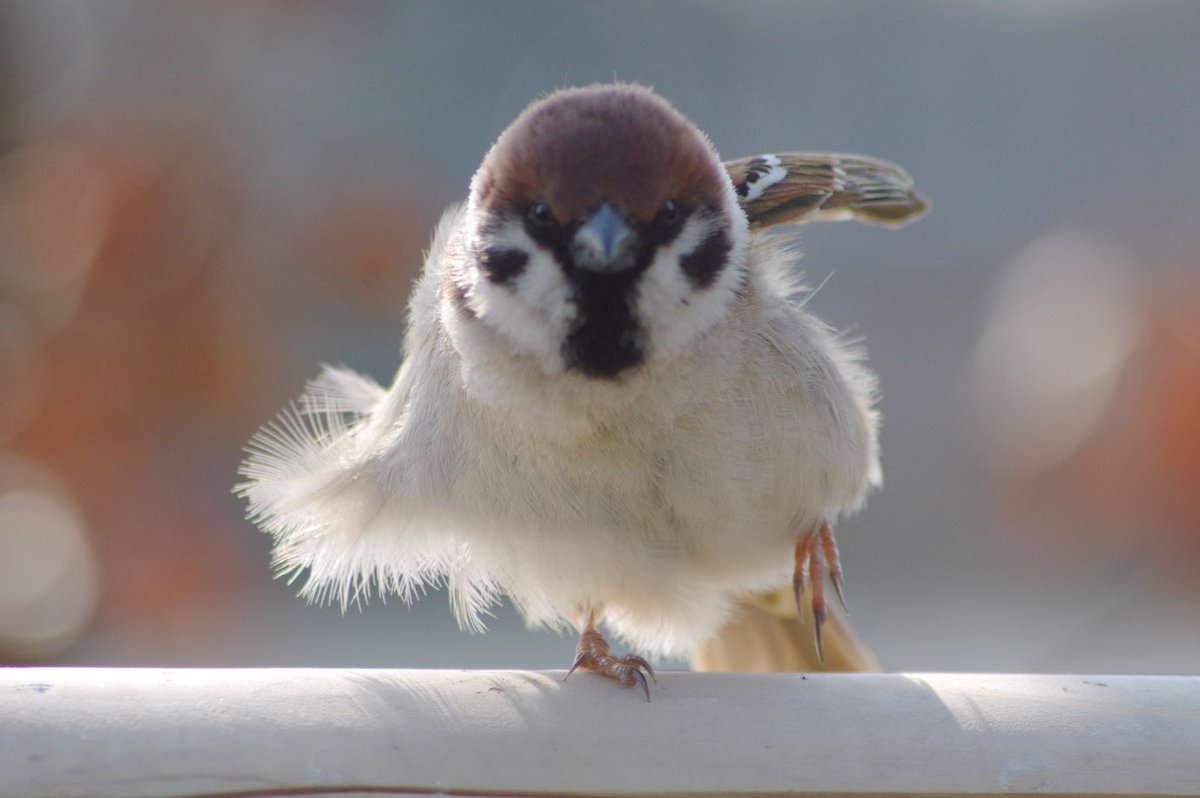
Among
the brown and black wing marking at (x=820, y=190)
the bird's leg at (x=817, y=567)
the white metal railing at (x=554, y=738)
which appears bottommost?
the white metal railing at (x=554, y=738)

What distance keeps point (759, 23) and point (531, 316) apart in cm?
242

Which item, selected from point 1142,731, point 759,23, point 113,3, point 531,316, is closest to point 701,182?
point 531,316

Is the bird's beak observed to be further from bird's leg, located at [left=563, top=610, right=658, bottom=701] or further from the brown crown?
bird's leg, located at [left=563, top=610, right=658, bottom=701]

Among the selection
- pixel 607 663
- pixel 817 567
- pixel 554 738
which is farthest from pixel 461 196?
pixel 554 738

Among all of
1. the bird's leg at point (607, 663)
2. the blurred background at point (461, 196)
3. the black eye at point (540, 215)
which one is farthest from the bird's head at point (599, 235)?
the blurred background at point (461, 196)

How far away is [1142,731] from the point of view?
92 centimetres

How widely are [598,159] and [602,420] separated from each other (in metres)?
0.25

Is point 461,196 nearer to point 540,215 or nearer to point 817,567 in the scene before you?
point 817,567

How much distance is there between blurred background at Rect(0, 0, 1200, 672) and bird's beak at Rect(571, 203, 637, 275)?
172cm

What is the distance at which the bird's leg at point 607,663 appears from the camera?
1.04m

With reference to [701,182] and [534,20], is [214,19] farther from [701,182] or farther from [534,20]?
[701,182]

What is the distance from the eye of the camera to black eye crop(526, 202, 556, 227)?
3.64 feet

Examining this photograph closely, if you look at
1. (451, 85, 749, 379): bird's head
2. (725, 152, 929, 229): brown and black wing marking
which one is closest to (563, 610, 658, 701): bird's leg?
(451, 85, 749, 379): bird's head

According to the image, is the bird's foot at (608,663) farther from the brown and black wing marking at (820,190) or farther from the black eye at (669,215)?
the brown and black wing marking at (820,190)
